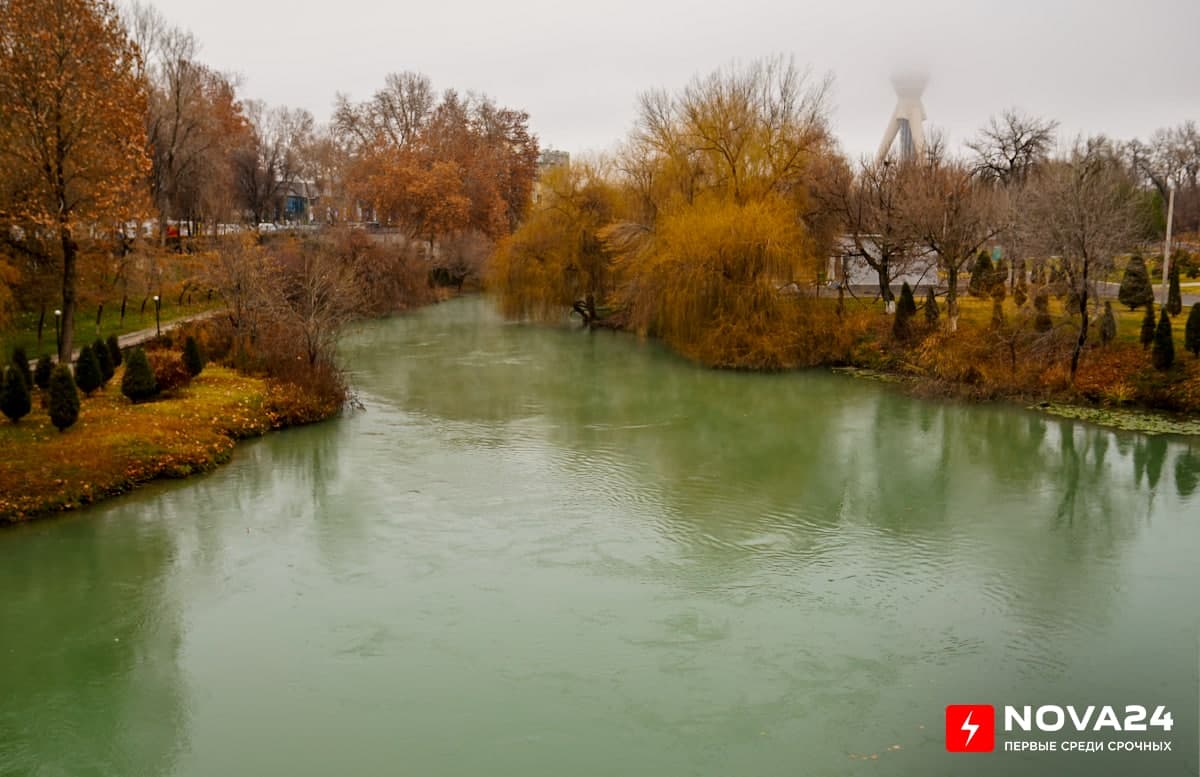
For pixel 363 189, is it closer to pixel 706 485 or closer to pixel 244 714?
pixel 706 485

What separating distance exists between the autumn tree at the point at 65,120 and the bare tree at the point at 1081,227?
23915 millimetres

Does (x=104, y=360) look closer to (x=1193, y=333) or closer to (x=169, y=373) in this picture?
(x=169, y=373)

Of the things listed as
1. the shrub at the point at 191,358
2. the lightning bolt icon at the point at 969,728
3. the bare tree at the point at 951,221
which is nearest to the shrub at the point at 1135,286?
the bare tree at the point at 951,221

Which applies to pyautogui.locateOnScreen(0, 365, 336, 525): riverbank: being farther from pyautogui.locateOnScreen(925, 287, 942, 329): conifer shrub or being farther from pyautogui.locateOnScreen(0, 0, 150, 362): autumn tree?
pyautogui.locateOnScreen(925, 287, 942, 329): conifer shrub

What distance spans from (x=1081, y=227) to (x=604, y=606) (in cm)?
1731

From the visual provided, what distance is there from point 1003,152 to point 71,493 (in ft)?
129

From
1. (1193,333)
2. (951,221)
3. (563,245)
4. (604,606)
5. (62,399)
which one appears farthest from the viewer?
(563,245)

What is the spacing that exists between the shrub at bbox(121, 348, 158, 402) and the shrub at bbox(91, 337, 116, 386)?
142 cm

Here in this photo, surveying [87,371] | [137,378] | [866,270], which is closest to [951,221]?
[866,270]

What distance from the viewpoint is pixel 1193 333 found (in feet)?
71.3

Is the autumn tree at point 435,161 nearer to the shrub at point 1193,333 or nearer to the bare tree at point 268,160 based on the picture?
the bare tree at point 268,160

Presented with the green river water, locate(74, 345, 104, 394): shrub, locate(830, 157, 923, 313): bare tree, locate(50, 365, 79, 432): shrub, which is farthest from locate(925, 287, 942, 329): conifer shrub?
locate(50, 365, 79, 432): shrub

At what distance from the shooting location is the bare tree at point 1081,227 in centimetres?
2217

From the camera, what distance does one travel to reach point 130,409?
1883 centimetres
